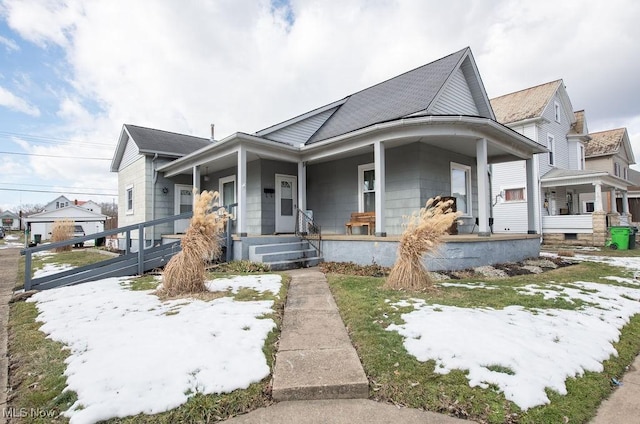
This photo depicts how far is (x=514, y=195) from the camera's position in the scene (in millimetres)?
17641

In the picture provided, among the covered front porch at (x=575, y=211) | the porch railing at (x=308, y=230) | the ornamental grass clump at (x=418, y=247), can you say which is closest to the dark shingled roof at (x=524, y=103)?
the covered front porch at (x=575, y=211)

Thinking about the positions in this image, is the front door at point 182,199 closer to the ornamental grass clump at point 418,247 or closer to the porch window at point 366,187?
the porch window at point 366,187

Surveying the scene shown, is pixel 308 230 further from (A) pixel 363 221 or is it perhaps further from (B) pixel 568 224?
(B) pixel 568 224

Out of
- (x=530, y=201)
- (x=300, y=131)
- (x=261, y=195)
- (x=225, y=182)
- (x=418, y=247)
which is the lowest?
(x=418, y=247)

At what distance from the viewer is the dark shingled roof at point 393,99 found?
9.56m

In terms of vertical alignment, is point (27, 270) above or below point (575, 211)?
below

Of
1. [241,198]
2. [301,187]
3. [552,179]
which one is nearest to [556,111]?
[552,179]

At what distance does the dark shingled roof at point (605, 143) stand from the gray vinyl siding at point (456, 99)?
18.7 m

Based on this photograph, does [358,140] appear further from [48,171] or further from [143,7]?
[48,171]

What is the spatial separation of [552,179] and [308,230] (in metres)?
13.7

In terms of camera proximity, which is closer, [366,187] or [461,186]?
[366,187]

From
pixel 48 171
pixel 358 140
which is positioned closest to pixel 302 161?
pixel 358 140

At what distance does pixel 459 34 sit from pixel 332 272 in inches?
439

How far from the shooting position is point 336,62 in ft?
46.6
